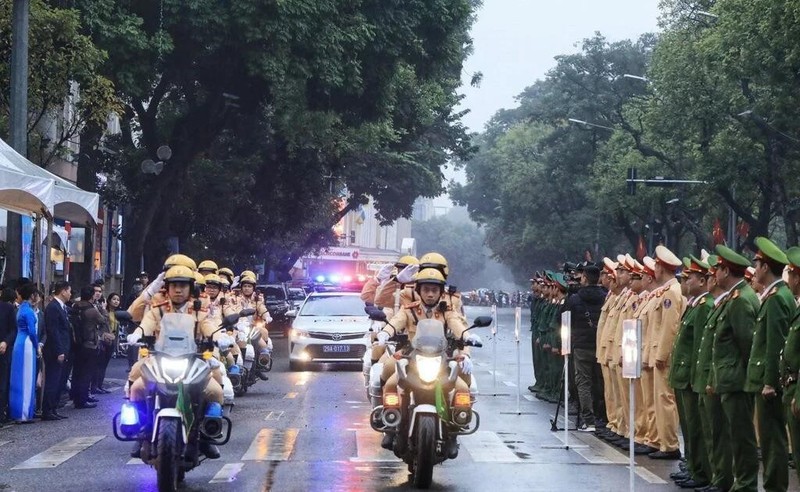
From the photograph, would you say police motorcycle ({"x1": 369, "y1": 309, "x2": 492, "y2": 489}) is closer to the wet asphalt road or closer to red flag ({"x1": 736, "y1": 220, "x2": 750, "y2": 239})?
the wet asphalt road

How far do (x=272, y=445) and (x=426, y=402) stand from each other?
3.78 meters

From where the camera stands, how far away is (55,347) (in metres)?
21.1

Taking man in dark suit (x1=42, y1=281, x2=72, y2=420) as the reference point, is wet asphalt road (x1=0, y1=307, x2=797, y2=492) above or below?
below

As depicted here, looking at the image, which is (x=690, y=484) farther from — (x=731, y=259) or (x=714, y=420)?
(x=731, y=259)

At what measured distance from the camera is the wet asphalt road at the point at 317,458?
13.6 m

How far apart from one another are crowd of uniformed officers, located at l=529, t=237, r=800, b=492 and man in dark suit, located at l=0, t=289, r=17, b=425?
23.3 ft

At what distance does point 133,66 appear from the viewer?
106ft

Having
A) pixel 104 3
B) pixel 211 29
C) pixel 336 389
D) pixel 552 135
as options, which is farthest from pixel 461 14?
pixel 552 135

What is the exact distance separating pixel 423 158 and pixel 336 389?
108 feet

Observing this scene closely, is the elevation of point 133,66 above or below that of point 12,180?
above

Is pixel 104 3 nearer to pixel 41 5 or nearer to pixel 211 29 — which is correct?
pixel 211 29

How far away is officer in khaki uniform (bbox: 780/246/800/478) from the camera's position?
10691 mm

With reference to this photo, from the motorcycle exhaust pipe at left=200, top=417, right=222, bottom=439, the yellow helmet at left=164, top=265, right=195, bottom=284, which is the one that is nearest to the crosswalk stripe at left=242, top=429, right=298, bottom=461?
the motorcycle exhaust pipe at left=200, top=417, right=222, bottom=439

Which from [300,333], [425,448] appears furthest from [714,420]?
[300,333]
